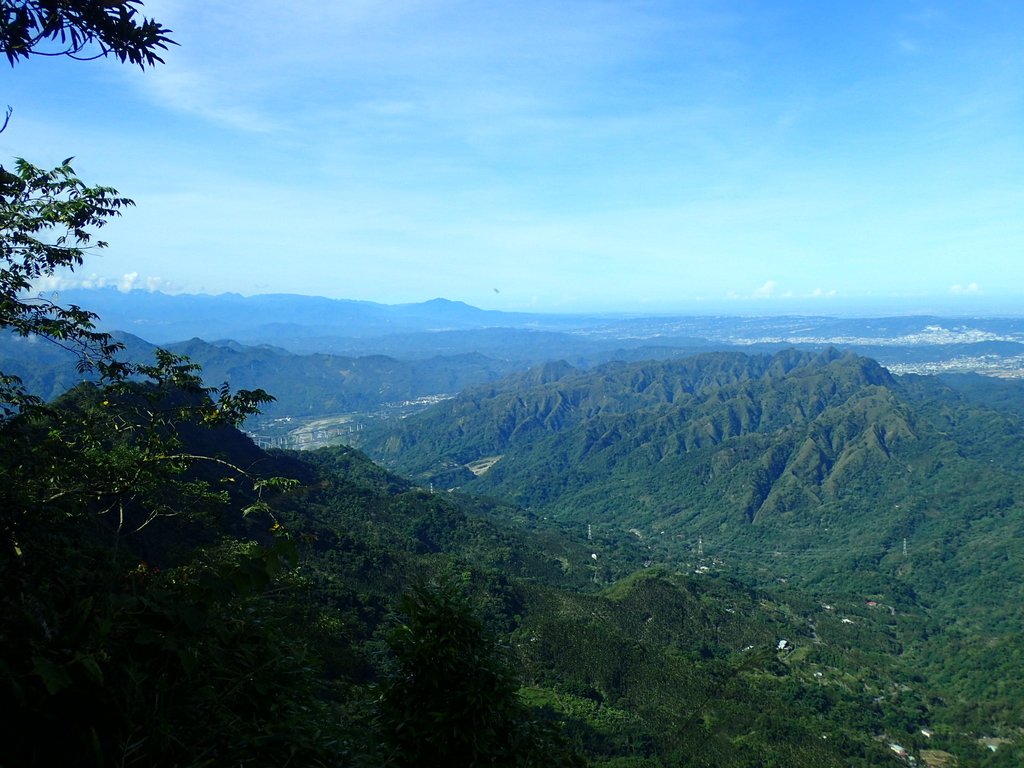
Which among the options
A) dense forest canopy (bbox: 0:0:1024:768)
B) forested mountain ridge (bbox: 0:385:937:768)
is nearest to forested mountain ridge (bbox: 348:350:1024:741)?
dense forest canopy (bbox: 0:0:1024:768)

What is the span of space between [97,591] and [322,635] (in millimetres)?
10040

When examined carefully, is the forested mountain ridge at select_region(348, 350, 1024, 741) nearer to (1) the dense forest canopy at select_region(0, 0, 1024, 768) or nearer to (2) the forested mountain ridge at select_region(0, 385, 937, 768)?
(1) the dense forest canopy at select_region(0, 0, 1024, 768)

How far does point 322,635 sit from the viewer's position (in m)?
13.7

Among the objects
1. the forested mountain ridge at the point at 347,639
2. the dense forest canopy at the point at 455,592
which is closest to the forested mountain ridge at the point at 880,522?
the dense forest canopy at the point at 455,592

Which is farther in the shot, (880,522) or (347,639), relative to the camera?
(880,522)

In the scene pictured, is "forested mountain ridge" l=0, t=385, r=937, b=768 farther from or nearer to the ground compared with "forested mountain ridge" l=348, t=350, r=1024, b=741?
farther from the ground

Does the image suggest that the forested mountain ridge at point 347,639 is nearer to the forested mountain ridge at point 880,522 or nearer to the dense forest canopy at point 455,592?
the dense forest canopy at point 455,592

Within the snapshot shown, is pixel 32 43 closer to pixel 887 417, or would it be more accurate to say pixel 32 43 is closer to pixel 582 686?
pixel 582 686

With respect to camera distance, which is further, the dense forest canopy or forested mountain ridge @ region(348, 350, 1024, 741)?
forested mountain ridge @ region(348, 350, 1024, 741)

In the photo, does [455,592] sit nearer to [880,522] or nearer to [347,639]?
[347,639]

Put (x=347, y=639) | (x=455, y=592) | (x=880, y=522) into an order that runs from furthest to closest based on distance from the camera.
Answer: (x=880, y=522)
(x=347, y=639)
(x=455, y=592)

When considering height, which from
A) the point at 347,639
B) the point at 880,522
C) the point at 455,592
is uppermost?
the point at 455,592

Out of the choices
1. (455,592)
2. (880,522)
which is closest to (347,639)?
(455,592)

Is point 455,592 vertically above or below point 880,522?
above
